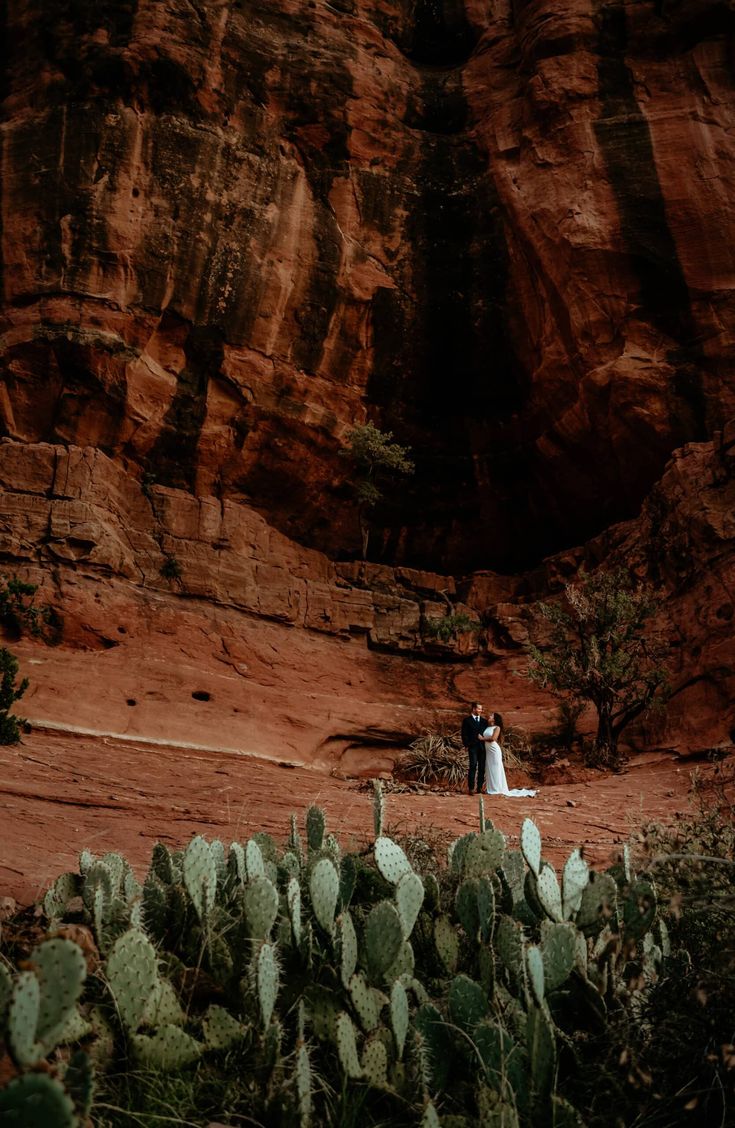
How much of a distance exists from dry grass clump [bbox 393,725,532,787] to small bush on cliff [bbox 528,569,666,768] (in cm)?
133

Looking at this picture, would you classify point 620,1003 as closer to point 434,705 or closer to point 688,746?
point 688,746

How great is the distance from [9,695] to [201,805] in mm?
4341

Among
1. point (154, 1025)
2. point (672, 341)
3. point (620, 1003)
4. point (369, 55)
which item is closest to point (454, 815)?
point (620, 1003)

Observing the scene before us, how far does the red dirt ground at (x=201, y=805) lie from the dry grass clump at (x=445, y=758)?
2.26m

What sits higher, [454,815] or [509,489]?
[509,489]

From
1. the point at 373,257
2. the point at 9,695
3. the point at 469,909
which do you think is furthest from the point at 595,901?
the point at 373,257

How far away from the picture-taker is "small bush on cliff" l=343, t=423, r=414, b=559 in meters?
21.3

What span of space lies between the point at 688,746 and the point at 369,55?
727 inches

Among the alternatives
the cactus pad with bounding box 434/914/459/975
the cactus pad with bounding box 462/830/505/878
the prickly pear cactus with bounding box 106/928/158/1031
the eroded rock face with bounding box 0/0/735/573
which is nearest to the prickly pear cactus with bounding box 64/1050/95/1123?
the prickly pear cactus with bounding box 106/928/158/1031

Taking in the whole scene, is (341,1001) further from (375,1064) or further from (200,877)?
(200,877)

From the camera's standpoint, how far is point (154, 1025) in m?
3.82

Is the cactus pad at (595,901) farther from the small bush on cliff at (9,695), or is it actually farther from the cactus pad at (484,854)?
the small bush on cliff at (9,695)

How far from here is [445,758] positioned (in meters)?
16.7

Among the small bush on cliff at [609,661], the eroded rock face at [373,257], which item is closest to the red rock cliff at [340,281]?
the eroded rock face at [373,257]
